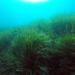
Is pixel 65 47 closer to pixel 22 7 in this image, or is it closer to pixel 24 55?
pixel 24 55

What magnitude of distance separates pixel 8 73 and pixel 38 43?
3.43 feet

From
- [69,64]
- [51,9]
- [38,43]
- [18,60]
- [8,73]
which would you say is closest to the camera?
[69,64]

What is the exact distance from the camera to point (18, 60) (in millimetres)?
1663

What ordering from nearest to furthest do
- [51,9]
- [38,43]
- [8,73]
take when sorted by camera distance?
[8,73] < [38,43] < [51,9]

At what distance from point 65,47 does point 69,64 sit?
37 cm

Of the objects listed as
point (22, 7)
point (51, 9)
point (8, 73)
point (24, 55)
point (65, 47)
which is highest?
point (22, 7)

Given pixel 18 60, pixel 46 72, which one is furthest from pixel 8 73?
pixel 46 72

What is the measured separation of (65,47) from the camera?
1.58 meters

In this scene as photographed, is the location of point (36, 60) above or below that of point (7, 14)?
below

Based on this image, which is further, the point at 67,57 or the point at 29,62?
the point at 29,62

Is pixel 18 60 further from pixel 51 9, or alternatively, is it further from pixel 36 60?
pixel 51 9

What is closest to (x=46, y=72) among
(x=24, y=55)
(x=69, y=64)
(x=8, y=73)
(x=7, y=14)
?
(x=69, y=64)

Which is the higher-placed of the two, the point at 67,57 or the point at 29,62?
the point at 67,57

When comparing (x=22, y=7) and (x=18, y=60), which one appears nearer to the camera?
(x=18, y=60)
